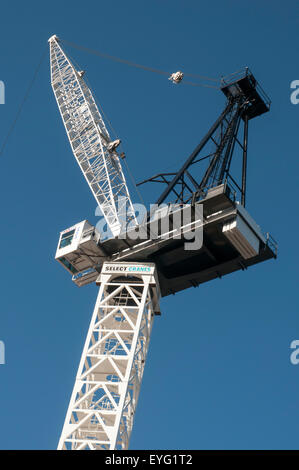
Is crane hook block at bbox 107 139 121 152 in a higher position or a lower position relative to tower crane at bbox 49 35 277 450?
higher

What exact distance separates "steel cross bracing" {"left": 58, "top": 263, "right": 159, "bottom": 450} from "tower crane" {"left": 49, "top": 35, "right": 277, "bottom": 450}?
7 centimetres

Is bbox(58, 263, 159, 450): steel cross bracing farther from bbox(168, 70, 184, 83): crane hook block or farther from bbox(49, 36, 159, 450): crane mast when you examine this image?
bbox(168, 70, 184, 83): crane hook block

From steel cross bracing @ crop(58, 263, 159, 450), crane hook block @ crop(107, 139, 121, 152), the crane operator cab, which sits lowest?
steel cross bracing @ crop(58, 263, 159, 450)

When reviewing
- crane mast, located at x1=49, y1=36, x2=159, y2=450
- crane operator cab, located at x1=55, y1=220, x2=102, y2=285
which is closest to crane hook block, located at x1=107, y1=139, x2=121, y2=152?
crane mast, located at x1=49, y1=36, x2=159, y2=450

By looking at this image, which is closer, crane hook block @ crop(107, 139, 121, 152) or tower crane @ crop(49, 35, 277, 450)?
tower crane @ crop(49, 35, 277, 450)

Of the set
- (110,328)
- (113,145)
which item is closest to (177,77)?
(113,145)

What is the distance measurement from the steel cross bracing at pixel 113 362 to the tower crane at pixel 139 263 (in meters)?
0.07

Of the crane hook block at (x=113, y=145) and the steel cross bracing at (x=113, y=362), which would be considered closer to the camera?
the steel cross bracing at (x=113, y=362)

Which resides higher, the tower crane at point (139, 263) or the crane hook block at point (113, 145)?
the crane hook block at point (113, 145)

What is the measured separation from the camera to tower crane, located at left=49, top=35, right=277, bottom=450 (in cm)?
5791

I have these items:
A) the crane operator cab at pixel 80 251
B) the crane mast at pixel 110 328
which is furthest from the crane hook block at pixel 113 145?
the crane operator cab at pixel 80 251

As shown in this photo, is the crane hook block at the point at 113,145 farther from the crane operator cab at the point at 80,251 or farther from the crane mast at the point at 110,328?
the crane operator cab at the point at 80,251

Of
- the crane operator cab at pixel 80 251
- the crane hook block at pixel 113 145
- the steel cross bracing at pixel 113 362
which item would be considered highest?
the crane hook block at pixel 113 145

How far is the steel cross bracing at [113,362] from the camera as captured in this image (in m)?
56.5
